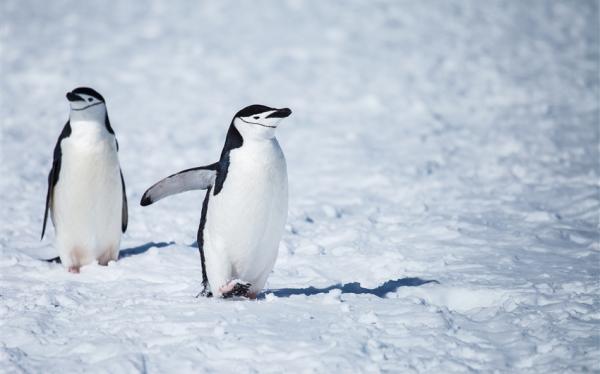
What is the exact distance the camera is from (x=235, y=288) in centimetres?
333

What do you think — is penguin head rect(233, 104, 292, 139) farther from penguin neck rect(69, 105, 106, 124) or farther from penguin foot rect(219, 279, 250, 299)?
penguin neck rect(69, 105, 106, 124)

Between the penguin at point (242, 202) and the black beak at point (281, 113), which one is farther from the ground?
the black beak at point (281, 113)

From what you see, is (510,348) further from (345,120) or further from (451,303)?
(345,120)

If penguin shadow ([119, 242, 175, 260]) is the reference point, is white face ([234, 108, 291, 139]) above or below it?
above

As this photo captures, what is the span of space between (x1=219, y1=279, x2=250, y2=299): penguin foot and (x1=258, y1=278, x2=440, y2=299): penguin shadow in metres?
0.18

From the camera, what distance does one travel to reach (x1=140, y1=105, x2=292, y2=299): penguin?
128 inches

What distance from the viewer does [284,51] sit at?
11.3 metres

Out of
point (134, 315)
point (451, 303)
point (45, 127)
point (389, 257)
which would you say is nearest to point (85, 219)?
point (134, 315)

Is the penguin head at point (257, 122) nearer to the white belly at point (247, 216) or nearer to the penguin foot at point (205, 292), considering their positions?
the white belly at point (247, 216)

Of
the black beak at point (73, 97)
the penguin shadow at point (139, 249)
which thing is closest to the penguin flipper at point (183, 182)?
the black beak at point (73, 97)

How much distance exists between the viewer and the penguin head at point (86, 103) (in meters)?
3.72

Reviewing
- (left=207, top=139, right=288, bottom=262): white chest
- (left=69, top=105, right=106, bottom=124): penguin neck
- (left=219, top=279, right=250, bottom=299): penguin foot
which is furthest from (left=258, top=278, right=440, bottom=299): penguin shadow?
(left=69, top=105, right=106, bottom=124): penguin neck

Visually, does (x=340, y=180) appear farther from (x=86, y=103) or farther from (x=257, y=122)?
(x=257, y=122)

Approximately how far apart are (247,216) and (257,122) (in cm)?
41
